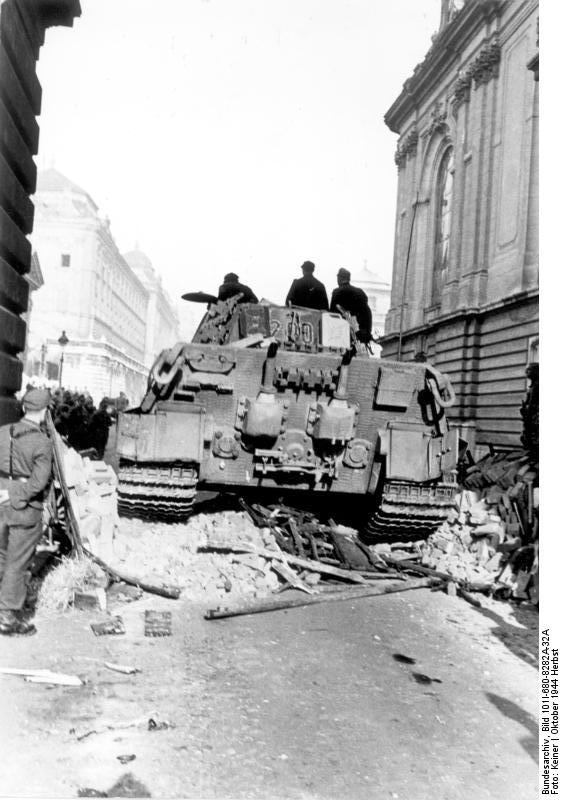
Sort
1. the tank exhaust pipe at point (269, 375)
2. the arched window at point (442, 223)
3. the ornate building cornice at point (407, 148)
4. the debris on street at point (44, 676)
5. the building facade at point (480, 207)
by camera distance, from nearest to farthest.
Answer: the debris on street at point (44, 676), the tank exhaust pipe at point (269, 375), the building facade at point (480, 207), the arched window at point (442, 223), the ornate building cornice at point (407, 148)

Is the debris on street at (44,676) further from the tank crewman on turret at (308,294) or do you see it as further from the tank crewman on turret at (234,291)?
the tank crewman on turret at (308,294)

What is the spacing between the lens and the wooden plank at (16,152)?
5.03 m

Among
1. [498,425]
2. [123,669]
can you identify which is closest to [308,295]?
[123,669]

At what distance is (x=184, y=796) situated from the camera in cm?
291

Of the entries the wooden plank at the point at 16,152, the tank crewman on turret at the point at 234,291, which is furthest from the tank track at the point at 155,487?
the tank crewman on turret at the point at 234,291

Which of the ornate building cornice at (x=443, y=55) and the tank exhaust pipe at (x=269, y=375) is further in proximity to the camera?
the ornate building cornice at (x=443, y=55)

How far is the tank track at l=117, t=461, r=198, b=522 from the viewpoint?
6582 millimetres

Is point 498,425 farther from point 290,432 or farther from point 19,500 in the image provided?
point 19,500

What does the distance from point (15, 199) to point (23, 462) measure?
231cm

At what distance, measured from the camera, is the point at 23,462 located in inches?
177

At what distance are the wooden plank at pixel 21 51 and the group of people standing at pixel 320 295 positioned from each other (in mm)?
3378

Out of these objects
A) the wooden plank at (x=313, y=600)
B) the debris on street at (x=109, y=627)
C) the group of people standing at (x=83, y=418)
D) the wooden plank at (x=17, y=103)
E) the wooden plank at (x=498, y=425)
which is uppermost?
the wooden plank at (x=17, y=103)

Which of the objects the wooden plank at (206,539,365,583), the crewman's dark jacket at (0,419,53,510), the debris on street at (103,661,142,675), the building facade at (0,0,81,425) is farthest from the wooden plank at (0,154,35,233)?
the debris on street at (103,661,142,675)

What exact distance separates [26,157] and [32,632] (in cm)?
375
